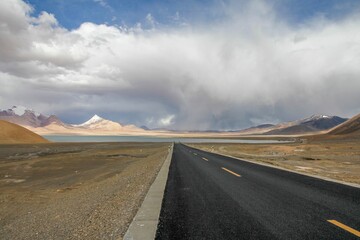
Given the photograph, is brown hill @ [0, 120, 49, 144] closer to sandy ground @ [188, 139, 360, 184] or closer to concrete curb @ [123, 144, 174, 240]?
sandy ground @ [188, 139, 360, 184]

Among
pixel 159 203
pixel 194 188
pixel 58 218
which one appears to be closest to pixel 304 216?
pixel 159 203

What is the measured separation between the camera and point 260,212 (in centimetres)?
686

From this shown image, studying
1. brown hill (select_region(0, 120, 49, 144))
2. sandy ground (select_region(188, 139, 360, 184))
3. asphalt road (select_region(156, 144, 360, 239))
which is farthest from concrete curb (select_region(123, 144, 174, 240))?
brown hill (select_region(0, 120, 49, 144))

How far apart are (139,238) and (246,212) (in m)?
2.97

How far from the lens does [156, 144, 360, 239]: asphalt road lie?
5379 millimetres

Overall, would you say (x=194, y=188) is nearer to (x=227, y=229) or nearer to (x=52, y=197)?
(x=227, y=229)

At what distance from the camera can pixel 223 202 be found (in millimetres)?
8125

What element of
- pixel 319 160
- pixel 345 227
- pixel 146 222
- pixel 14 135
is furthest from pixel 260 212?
pixel 14 135

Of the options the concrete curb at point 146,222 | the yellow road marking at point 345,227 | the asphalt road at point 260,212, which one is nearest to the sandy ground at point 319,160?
the asphalt road at point 260,212

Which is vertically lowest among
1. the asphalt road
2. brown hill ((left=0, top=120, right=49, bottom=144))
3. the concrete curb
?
the concrete curb

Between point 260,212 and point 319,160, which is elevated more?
point 319,160

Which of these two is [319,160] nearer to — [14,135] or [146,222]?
[146,222]

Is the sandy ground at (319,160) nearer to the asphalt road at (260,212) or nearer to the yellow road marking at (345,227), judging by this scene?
the asphalt road at (260,212)

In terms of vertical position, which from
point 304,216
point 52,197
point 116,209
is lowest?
point 52,197
